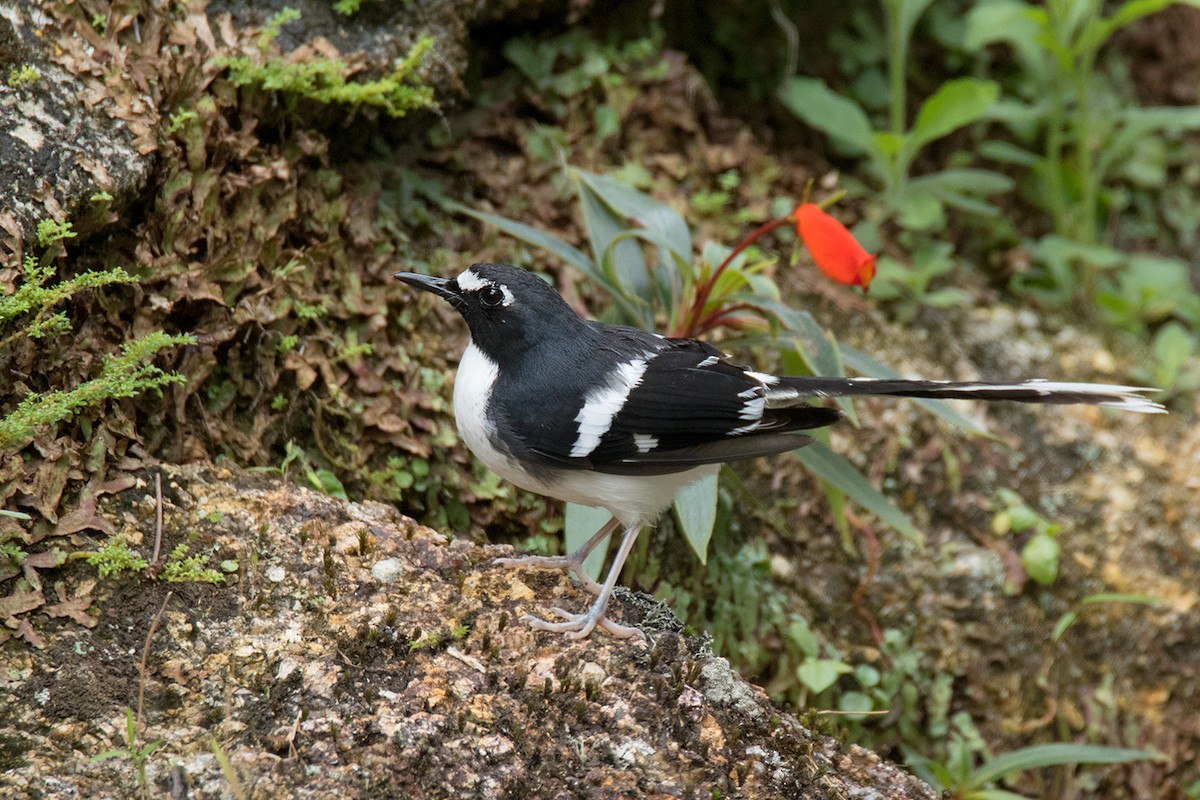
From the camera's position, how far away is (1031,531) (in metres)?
5.55

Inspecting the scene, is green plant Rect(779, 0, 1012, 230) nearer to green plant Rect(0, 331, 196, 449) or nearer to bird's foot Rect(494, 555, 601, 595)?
bird's foot Rect(494, 555, 601, 595)

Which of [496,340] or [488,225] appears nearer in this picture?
[496,340]

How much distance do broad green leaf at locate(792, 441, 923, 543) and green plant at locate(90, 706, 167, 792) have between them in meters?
2.68

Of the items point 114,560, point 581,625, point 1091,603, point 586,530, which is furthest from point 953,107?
point 114,560

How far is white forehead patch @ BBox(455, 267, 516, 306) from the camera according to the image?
4016mm

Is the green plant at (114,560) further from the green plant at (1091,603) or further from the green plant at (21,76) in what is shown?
the green plant at (1091,603)

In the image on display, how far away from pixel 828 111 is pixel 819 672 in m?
3.11

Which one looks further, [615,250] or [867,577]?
[867,577]

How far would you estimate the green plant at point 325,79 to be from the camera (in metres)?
4.54

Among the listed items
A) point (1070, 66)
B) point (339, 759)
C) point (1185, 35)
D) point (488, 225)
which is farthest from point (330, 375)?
point (1185, 35)

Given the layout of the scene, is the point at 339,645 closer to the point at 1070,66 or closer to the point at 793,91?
the point at 793,91

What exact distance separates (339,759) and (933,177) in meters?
4.47

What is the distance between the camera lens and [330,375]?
15.0 ft

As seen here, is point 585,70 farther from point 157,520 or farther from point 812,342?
point 157,520
